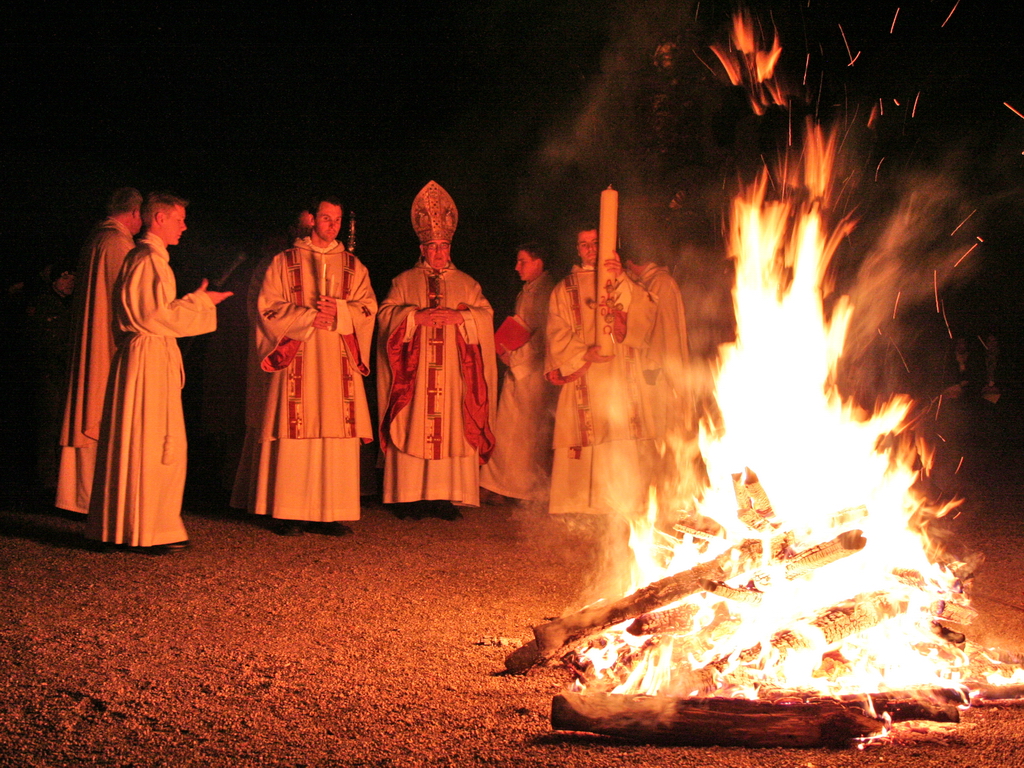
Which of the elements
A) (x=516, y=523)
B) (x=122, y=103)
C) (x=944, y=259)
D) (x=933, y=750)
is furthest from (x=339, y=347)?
(x=944, y=259)

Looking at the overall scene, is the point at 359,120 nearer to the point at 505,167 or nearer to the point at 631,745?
the point at 505,167

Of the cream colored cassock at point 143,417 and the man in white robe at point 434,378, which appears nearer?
the cream colored cassock at point 143,417

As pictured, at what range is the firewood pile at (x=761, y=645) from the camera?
2.97 metres

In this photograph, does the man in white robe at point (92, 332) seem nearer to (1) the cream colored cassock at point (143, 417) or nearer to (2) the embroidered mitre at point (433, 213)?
(1) the cream colored cassock at point (143, 417)

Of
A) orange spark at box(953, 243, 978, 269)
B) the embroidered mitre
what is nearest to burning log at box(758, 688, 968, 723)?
the embroidered mitre

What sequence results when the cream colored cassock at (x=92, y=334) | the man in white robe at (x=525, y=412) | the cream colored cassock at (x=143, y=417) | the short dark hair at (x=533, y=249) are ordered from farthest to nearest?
1. the short dark hair at (x=533, y=249)
2. the man in white robe at (x=525, y=412)
3. the cream colored cassock at (x=92, y=334)
4. the cream colored cassock at (x=143, y=417)

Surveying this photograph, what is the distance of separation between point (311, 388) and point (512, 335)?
1.96 meters

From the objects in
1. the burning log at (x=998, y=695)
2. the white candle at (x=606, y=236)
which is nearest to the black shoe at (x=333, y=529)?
the white candle at (x=606, y=236)

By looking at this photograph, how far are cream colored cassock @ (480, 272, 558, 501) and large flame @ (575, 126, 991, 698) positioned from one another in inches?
117

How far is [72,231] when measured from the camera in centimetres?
1098

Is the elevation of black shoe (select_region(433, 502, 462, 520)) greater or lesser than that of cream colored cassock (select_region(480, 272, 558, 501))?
lesser

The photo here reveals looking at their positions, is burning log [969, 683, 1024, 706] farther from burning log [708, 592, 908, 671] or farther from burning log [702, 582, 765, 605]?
burning log [702, 582, 765, 605]

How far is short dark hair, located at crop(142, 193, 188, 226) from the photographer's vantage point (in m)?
5.56

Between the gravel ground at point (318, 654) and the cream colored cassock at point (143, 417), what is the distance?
0.77 feet
